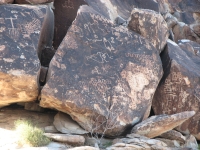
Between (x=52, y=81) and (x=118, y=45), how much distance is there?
1.47 metres

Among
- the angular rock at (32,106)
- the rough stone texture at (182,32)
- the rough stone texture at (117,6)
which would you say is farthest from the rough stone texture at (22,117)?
the rough stone texture at (182,32)

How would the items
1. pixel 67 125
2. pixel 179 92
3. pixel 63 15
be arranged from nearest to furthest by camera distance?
1. pixel 67 125
2. pixel 179 92
3. pixel 63 15

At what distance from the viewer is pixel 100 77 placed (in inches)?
231

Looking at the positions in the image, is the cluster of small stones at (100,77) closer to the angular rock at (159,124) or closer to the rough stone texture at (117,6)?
the angular rock at (159,124)

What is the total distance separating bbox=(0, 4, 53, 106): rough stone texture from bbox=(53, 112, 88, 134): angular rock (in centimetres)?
58

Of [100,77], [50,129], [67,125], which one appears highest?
[100,77]

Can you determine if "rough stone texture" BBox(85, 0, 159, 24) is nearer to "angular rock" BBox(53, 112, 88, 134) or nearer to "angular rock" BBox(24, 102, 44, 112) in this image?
"angular rock" BBox(24, 102, 44, 112)

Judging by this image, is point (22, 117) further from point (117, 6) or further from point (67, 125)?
point (117, 6)

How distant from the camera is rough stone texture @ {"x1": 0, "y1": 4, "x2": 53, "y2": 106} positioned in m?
5.30

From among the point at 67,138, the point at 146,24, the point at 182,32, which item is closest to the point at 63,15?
the point at 146,24

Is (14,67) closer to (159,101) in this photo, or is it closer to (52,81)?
(52,81)

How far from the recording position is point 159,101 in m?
6.77

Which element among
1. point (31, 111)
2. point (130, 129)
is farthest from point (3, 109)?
point (130, 129)

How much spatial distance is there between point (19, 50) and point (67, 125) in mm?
1425
